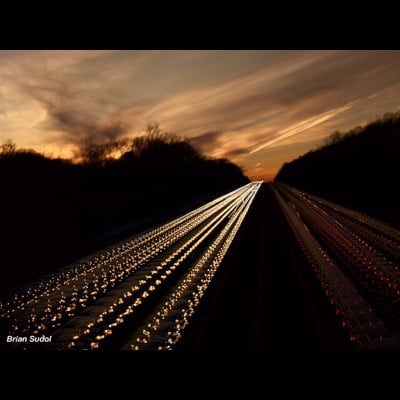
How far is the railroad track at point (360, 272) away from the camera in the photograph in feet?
19.6

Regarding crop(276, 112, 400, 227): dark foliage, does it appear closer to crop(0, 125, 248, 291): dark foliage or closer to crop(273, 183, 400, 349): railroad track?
crop(273, 183, 400, 349): railroad track

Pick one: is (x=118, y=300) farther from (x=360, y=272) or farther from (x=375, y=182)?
(x=375, y=182)

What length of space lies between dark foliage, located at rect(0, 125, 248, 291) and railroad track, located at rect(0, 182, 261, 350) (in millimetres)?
1758

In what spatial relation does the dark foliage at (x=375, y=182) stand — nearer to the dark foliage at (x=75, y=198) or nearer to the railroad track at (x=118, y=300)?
the railroad track at (x=118, y=300)

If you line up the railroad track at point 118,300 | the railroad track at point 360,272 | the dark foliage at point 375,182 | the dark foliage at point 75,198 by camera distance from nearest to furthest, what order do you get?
the railroad track at point 360,272, the railroad track at point 118,300, the dark foliage at point 75,198, the dark foliage at point 375,182

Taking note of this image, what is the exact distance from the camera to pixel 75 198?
29.6 m

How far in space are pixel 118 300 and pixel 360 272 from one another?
6126 mm

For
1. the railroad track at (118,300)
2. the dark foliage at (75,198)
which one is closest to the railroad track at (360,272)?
the railroad track at (118,300)

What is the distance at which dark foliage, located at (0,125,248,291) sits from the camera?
46.5 feet

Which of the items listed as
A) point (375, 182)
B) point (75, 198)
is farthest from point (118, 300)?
point (375, 182)

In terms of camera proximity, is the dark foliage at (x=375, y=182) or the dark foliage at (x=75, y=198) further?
the dark foliage at (x=375, y=182)

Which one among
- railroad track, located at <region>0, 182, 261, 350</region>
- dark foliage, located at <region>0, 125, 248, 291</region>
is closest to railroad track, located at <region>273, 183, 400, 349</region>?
railroad track, located at <region>0, 182, 261, 350</region>

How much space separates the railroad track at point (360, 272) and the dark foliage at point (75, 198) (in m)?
8.42
